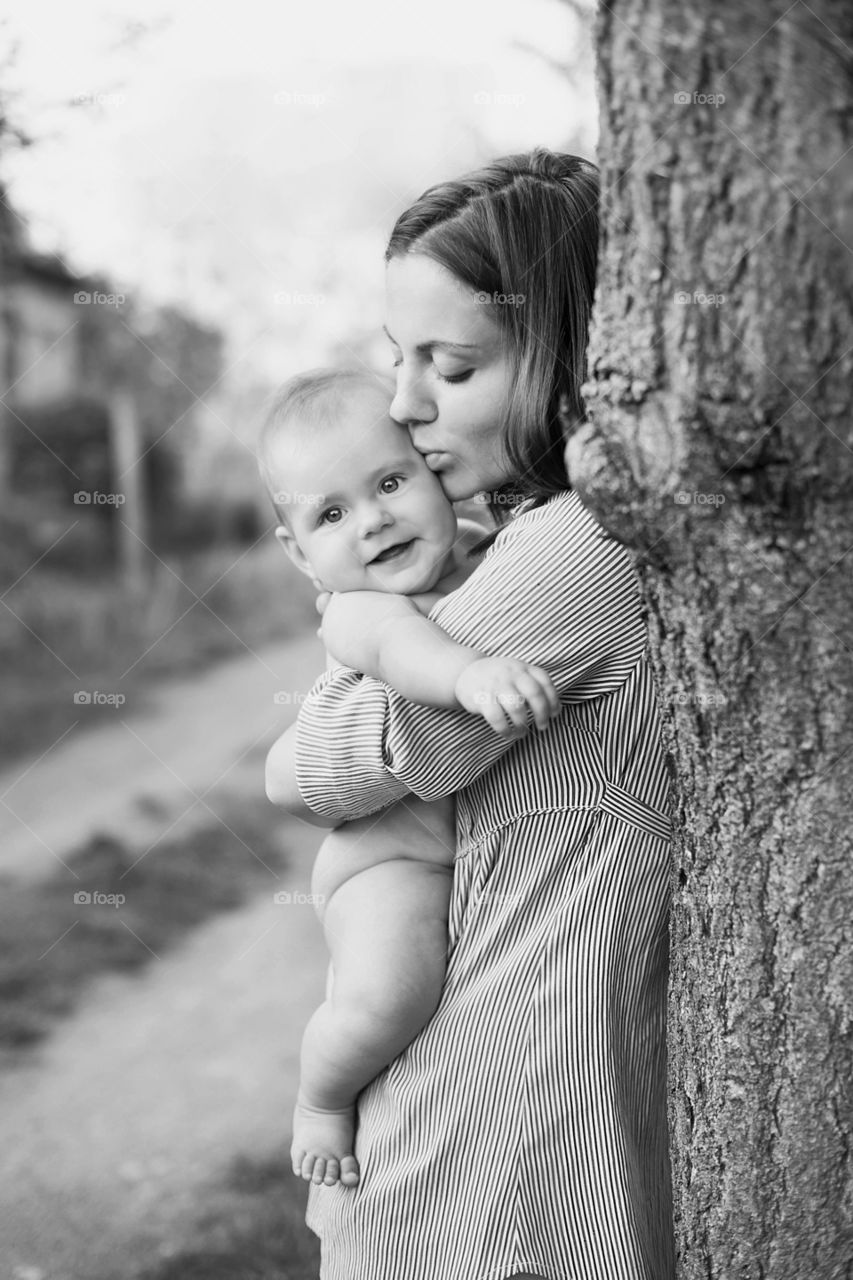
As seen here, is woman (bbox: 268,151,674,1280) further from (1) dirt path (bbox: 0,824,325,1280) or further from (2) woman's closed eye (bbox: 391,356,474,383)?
(1) dirt path (bbox: 0,824,325,1280)

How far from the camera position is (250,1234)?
3.23 metres

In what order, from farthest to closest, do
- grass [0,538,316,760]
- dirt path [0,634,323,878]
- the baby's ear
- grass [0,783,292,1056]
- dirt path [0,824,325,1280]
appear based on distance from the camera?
grass [0,538,316,760] → dirt path [0,634,323,878] → grass [0,783,292,1056] → dirt path [0,824,325,1280] → the baby's ear

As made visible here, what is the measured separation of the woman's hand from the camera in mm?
1523

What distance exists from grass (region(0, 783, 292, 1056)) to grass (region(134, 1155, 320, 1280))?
3.67 feet

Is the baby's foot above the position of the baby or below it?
below

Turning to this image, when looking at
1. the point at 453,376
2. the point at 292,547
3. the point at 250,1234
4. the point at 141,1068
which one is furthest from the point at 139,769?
the point at 453,376

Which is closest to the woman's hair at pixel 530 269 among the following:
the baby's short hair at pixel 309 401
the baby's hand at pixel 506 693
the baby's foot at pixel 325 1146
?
the baby's short hair at pixel 309 401

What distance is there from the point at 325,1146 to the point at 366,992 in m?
0.28

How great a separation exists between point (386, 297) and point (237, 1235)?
258cm

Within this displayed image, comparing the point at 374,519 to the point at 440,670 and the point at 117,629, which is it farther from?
the point at 117,629

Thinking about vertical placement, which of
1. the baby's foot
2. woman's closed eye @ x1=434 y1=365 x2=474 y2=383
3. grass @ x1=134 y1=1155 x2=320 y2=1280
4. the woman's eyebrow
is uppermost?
the woman's eyebrow

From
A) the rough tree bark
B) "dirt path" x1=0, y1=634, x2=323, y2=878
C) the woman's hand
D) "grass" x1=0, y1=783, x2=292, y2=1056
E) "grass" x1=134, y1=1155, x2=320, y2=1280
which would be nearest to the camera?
the rough tree bark

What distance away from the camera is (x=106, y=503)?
41.0 ft

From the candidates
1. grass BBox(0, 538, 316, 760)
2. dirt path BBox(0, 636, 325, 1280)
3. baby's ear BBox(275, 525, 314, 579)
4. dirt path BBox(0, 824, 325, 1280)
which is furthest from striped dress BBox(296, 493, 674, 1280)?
grass BBox(0, 538, 316, 760)
